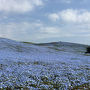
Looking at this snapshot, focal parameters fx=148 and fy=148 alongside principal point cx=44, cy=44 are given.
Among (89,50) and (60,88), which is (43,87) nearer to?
(60,88)

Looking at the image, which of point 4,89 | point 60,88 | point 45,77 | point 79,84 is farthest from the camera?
point 45,77

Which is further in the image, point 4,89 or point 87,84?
point 87,84

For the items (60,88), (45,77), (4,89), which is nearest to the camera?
(4,89)

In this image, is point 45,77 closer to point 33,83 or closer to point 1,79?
point 33,83

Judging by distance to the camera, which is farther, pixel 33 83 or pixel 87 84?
pixel 87 84

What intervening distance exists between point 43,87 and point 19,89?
1.61m

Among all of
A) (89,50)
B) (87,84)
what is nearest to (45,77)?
(87,84)

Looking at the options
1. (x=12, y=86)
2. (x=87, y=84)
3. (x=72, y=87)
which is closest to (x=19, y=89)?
(x=12, y=86)

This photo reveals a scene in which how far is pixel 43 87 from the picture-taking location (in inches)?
389

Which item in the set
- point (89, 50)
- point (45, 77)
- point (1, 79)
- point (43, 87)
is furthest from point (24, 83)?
point (89, 50)

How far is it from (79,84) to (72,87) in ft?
3.22

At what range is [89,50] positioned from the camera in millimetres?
62844

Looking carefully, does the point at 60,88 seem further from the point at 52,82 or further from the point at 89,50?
the point at 89,50

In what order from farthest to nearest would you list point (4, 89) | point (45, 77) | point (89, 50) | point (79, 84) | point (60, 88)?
point (89, 50), point (45, 77), point (79, 84), point (60, 88), point (4, 89)
